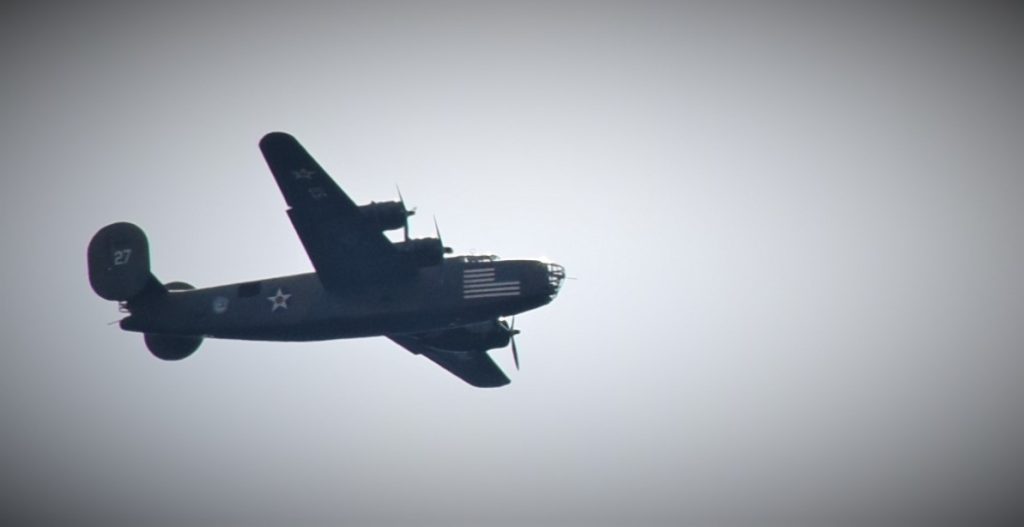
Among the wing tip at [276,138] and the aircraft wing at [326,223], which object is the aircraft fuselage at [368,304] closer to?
the aircraft wing at [326,223]

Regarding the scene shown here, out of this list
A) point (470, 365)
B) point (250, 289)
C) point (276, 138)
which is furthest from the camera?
point (470, 365)

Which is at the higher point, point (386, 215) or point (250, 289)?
point (386, 215)

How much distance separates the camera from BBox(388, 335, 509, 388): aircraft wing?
87.9 ft

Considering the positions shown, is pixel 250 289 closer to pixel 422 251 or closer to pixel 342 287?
pixel 342 287

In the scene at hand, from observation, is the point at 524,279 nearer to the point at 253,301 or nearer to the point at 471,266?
the point at 471,266

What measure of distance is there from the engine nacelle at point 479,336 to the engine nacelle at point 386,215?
173 inches

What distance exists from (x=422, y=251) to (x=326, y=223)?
222 centimetres

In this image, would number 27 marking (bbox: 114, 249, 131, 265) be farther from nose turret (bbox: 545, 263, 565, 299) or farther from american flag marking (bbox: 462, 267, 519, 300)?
nose turret (bbox: 545, 263, 565, 299)

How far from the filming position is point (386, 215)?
21219 millimetres

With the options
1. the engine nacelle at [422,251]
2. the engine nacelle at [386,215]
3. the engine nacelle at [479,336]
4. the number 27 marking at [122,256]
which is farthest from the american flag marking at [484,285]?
the number 27 marking at [122,256]

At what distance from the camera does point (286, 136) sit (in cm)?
2058

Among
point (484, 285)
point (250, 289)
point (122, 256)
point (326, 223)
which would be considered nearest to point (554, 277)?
point (484, 285)

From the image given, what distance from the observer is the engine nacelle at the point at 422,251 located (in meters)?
21.5

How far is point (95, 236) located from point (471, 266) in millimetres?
10268
